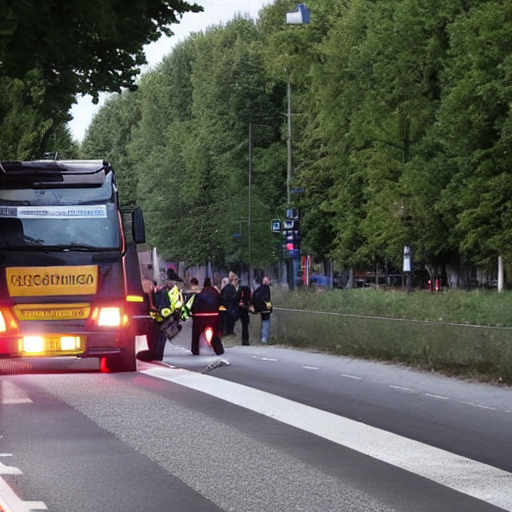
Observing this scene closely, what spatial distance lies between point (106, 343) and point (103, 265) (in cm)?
95

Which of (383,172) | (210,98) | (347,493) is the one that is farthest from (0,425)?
(210,98)

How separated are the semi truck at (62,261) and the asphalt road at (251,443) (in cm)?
69

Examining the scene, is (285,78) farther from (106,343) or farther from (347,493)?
(347,493)

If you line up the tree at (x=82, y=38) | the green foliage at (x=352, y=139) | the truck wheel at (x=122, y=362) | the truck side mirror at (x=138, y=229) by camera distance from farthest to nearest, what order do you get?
the green foliage at (x=352, y=139), the tree at (x=82, y=38), the truck wheel at (x=122, y=362), the truck side mirror at (x=138, y=229)

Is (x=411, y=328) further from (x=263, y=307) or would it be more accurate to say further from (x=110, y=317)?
(x=263, y=307)

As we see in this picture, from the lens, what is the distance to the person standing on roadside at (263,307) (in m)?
35.7

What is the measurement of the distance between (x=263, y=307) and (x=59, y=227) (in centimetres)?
1598

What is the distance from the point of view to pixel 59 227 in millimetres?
20047

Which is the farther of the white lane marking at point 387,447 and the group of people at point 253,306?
the group of people at point 253,306

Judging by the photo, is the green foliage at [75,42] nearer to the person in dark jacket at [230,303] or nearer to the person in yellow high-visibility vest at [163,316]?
the person in yellow high-visibility vest at [163,316]

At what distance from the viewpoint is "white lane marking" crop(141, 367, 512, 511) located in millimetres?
10477

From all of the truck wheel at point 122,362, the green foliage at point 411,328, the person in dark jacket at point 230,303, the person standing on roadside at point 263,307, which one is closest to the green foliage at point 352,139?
the person in dark jacket at point 230,303

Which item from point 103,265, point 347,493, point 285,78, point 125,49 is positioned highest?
point 285,78

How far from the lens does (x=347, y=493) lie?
32.8ft
